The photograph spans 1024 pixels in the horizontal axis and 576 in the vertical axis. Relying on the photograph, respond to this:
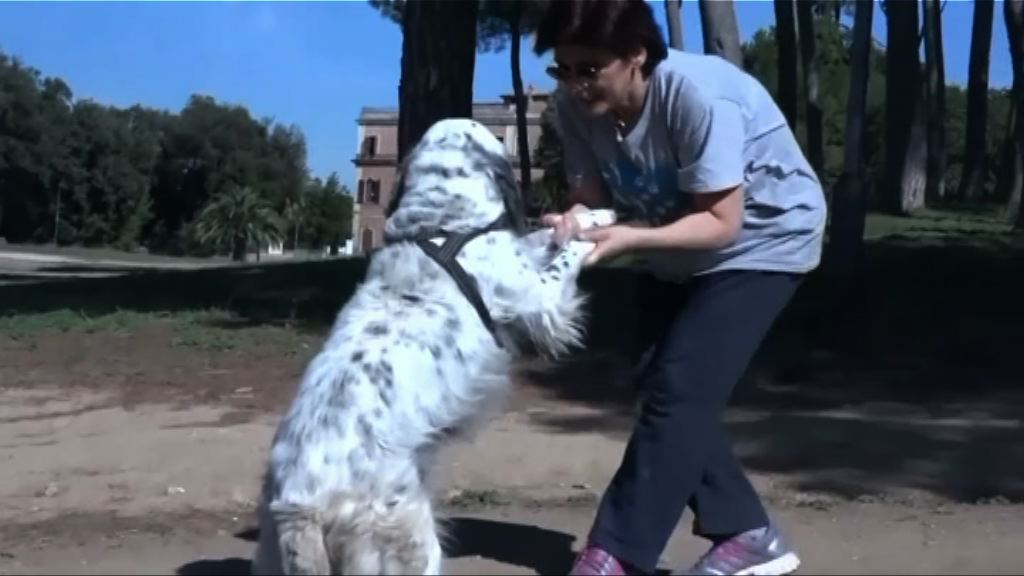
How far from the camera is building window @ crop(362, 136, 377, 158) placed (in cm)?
4978

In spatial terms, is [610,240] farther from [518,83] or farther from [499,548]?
[518,83]

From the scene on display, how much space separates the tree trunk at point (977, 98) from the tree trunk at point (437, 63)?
74.0ft

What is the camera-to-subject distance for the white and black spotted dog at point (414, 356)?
16.6 feet

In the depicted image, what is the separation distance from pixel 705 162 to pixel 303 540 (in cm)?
165

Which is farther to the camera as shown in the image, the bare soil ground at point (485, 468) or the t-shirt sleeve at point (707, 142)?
the bare soil ground at point (485, 468)

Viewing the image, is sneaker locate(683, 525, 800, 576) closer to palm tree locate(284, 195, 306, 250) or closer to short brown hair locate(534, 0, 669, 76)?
short brown hair locate(534, 0, 669, 76)

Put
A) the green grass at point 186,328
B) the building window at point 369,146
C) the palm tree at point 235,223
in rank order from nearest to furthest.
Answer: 1. the green grass at point 186,328
2. the building window at point 369,146
3. the palm tree at point 235,223

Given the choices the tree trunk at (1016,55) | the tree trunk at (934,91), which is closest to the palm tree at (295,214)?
the tree trunk at (934,91)

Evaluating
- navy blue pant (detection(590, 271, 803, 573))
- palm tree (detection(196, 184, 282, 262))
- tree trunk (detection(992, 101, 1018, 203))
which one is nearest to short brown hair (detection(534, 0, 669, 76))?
navy blue pant (detection(590, 271, 803, 573))

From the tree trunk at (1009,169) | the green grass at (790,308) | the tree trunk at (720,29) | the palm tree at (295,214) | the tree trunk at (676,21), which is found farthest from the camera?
the palm tree at (295,214)

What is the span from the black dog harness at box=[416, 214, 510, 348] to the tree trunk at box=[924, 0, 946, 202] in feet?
123

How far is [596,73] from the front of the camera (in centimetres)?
550

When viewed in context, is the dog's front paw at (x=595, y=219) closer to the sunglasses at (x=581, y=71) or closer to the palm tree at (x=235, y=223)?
the sunglasses at (x=581, y=71)

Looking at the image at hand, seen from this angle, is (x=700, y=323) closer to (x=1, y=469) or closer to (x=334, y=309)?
(x=1, y=469)
